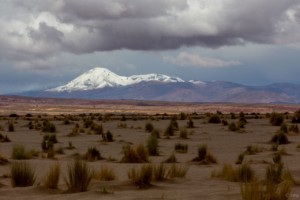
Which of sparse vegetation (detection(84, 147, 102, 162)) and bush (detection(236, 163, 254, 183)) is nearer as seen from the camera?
bush (detection(236, 163, 254, 183))

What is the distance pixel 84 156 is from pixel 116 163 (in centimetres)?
186

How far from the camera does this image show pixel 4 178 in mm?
13188

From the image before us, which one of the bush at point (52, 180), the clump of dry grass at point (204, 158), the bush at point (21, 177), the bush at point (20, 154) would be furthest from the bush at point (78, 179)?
the bush at point (20, 154)

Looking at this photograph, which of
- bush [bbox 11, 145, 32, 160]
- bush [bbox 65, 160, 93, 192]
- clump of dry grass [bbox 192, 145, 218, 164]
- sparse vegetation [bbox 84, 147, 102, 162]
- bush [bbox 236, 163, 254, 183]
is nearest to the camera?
bush [bbox 65, 160, 93, 192]

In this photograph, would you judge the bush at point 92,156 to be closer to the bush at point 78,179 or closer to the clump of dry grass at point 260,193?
the bush at point 78,179

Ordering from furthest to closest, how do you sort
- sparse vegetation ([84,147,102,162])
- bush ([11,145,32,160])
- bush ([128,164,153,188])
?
1. sparse vegetation ([84,147,102,162])
2. bush ([11,145,32,160])
3. bush ([128,164,153,188])

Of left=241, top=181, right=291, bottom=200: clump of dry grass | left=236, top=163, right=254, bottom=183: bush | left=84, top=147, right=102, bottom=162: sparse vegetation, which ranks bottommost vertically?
left=84, top=147, right=102, bottom=162: sparse vegetation

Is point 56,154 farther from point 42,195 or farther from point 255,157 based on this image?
point 42,195

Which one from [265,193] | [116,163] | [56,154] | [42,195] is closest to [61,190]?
[42,195]

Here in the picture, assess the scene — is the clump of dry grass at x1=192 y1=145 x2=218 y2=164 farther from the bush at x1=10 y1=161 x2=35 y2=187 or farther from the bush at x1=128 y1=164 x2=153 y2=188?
the bush at x1=10 y1=161 x2=35 y2=187

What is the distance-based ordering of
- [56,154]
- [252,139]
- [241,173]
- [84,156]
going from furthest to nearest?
[252,139], [56,154], [84,156], [241,173]

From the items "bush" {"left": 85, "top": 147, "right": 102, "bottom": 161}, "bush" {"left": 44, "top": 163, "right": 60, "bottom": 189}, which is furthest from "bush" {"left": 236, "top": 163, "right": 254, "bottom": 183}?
"bush" {"left": 85, "top": 147, "right": 102, "bottom": 161}

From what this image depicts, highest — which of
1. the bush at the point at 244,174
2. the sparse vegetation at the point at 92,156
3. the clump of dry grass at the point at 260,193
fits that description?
the clump of dry grass at the point at 260,193

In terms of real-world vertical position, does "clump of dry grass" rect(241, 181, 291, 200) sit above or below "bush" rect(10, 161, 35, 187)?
above
